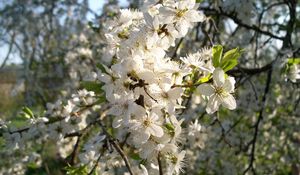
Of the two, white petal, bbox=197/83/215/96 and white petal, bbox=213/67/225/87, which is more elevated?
white petal, bbox=213/67/225/87

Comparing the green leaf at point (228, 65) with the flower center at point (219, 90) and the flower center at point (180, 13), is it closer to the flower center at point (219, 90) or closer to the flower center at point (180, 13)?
the flower center at point (219, 90)

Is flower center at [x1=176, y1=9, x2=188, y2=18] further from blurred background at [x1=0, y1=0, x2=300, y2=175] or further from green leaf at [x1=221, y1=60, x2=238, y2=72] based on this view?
blurred background at [x1=0, y1=0, x2=300, y2=175]

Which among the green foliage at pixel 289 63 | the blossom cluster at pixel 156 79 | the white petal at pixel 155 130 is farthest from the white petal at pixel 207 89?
the green foliage at pixel 289 63

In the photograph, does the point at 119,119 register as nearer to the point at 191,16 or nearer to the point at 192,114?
the point at 191,16

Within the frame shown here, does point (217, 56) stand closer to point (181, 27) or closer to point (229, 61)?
point (229, 61)

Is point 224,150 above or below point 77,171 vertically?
below

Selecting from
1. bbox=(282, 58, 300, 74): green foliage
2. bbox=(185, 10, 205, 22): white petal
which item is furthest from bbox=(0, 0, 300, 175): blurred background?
bbox=(185, 10, 205, 22): white petal

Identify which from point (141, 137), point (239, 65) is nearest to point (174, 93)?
point (141, 137)

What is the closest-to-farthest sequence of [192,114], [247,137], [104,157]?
1. [104,157]
2. [192,114]
3. [247,137]

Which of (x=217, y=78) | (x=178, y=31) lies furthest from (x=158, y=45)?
(x=217, y=78)
